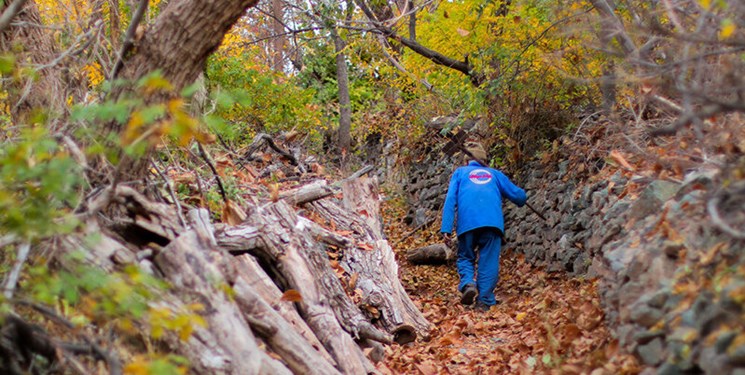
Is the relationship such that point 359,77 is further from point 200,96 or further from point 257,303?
point 257,303

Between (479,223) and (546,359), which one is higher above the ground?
(479,223)

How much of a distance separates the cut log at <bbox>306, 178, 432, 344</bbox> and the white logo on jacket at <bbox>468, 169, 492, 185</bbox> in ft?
4.40

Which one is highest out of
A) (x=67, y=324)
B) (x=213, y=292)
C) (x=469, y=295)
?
(x=67, y=324)

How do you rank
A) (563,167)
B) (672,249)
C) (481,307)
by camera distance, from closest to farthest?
(672,249)
(481,307)
(563,167)

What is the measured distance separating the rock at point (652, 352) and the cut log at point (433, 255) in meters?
6.94

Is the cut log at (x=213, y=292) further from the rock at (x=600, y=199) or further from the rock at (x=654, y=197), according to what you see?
the rock at (x=600, y=199)

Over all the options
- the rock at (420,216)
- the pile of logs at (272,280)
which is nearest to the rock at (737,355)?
the pile of logs at (272,280)

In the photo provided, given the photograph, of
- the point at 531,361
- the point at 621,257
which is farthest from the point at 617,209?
the point at 531,361

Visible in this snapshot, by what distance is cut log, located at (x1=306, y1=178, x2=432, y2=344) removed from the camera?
6484 millimetres

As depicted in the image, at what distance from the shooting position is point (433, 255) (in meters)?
10.6

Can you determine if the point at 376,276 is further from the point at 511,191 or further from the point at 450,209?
the point at 511,191

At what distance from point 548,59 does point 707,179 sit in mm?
4357

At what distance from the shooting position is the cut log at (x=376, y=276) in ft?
21.3

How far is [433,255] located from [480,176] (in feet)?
6.72
